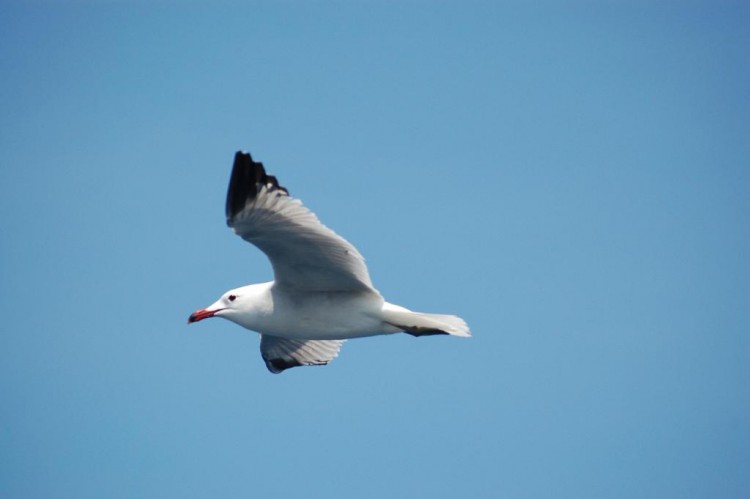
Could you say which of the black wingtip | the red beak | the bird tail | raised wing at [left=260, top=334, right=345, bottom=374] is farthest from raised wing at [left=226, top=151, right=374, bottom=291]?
raised wing at [left=260, top=334, right=345, bottom=374]

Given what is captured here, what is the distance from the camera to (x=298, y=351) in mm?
14117

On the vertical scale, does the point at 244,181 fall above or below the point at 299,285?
above

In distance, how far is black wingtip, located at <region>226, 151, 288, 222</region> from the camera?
10.2m

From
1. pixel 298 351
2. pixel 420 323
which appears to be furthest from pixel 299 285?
pixel 298 351

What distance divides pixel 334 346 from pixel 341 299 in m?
2.54

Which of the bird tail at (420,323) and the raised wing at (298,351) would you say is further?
the raised wing at (298,351)

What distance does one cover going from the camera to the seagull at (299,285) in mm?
10312

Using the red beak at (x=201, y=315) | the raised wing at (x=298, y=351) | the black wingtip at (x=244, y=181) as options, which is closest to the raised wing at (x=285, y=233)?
the black wingtip at (x=244, y=181)

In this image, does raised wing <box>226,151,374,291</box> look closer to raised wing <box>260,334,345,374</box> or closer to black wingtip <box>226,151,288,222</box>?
black wingtip <box>226,151,288,222</box>

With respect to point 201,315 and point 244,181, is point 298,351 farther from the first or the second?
point 244,181

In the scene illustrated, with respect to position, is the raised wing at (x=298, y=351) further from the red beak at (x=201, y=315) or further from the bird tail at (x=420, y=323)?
the bird tail at (x=420, y=323)

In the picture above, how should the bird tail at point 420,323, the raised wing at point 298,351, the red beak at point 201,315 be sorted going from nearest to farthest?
the bird tail at point 420,323
the red beak at point 201,315
the raised wing at point 298,351

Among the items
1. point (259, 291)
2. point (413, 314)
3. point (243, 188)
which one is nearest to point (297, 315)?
point (259, 291)

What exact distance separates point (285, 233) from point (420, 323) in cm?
190
